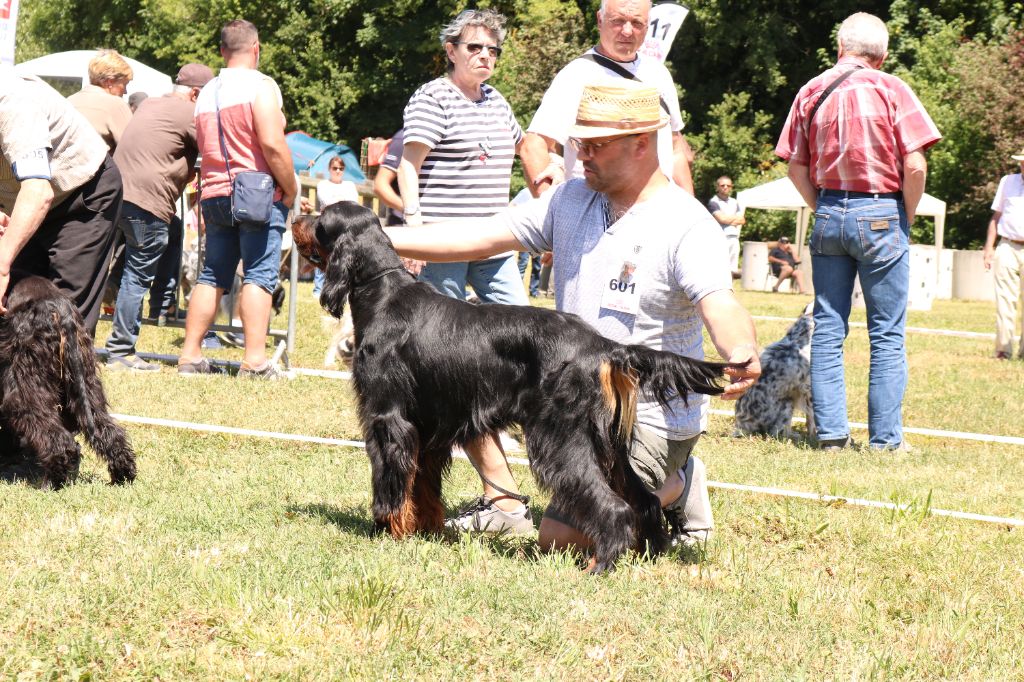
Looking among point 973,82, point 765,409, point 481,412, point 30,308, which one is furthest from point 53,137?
point 973,82

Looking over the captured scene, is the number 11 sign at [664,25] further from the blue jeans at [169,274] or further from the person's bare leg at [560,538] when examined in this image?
the blue jeans at [169,274]

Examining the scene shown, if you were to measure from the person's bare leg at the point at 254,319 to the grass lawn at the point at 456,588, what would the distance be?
2.21 m

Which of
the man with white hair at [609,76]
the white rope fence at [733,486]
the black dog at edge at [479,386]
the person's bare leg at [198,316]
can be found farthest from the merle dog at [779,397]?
the person's bare leg at [198,316]

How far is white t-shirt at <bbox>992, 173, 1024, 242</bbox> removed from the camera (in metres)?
11.0

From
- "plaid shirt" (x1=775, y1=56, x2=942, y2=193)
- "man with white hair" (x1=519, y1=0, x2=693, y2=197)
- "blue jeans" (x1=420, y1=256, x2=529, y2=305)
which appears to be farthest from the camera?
"plaid shirt" (x1=775, y1=56, x2=942, y2=193)

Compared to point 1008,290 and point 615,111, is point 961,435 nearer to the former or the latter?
point 615,111

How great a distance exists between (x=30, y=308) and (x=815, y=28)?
101 ft

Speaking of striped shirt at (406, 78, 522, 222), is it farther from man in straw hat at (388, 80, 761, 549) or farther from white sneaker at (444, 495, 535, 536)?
white sneaker at (444, 495, 535, 536)

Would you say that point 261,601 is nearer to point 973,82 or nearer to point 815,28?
point 973,82

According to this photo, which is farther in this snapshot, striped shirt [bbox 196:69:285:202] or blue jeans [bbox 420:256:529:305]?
striped shirt [bbox 196:69:285:202]

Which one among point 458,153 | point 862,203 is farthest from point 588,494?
point 862,203

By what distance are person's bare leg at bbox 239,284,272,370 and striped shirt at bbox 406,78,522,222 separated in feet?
7.92

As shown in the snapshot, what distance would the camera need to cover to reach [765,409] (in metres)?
6.97

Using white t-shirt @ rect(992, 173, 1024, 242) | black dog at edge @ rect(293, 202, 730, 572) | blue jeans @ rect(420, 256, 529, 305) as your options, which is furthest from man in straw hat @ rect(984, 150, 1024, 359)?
black dog at edge @ rect(293, 202, 730, 572)
